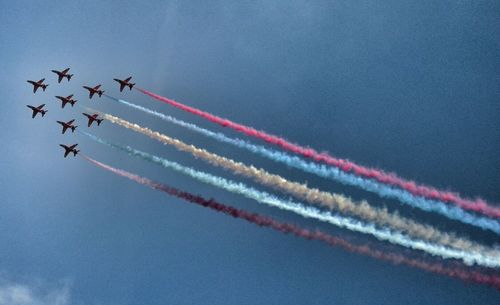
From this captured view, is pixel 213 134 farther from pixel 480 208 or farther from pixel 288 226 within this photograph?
pixel 480 208

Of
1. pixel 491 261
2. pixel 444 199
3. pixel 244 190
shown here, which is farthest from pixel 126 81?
pixel 491 261

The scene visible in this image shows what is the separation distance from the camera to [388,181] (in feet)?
221

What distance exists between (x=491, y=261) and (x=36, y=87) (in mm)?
70460

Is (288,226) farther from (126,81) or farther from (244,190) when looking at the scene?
(126,81)

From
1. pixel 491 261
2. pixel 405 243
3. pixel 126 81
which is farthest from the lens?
pixel 126 81

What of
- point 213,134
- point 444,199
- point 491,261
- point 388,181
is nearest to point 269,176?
point 213,134

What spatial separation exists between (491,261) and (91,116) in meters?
57.6

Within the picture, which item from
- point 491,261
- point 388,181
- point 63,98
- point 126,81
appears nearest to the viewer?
point 491,261

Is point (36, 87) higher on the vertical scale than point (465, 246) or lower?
higher

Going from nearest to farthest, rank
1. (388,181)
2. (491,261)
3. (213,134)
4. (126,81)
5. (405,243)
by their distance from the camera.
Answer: (491,261) → (405,243) → (388,181) → (213,134) → (126,81)

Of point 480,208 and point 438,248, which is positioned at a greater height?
point 480,208

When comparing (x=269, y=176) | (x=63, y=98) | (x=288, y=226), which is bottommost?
(x=288, y=226)

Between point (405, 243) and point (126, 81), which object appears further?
point (126, 81)

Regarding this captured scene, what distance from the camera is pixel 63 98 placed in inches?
3607
